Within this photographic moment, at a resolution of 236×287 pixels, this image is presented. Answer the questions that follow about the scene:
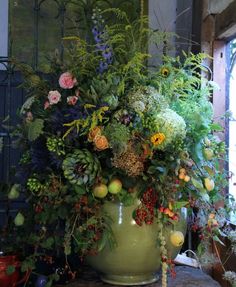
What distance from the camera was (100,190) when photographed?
941 mm

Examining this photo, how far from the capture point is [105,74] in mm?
983

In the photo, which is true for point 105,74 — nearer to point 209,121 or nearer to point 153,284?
point 209,121

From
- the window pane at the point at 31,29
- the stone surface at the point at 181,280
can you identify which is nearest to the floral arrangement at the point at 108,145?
the stone surface at the point at 181,280

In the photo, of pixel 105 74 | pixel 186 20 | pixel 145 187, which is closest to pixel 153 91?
pixel 105 74

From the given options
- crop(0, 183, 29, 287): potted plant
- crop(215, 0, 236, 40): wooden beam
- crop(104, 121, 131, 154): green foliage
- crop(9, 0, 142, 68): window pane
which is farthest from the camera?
crop(9, 0, 142, 68): window pane

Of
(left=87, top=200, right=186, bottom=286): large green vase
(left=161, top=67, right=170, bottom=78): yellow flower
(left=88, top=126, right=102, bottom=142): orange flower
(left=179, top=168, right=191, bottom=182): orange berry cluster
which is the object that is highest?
(left=161, top=67, right=170, bottom=78): yellow flower

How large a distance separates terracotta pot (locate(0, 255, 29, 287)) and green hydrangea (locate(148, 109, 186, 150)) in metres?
0.45

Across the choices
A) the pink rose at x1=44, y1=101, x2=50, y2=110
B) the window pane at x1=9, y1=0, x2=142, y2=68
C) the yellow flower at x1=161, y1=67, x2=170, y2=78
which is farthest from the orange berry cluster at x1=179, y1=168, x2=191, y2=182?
the window pane at x1=9, y1=0, x2=142, y2=68

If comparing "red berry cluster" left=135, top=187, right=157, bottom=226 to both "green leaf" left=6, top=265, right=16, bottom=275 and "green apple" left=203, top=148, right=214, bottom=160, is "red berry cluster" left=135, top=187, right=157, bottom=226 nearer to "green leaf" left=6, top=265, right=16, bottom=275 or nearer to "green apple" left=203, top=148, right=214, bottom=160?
"green apple" left=203, top=148, right=214, bottom=160

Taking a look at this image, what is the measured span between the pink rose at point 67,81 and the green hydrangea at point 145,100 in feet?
0.42

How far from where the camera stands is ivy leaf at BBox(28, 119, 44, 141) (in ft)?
3.19

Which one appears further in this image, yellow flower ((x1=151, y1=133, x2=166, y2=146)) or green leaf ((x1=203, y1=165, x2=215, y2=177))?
green leaf ((x1=203, y1=165, x2=215, y2=177))

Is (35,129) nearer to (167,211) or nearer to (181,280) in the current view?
(167,211)

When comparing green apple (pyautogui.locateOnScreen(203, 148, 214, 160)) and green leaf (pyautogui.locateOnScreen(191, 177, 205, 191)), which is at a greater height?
green apple (pyautogui.locateOnScreen(203, 148, 214, 160))
